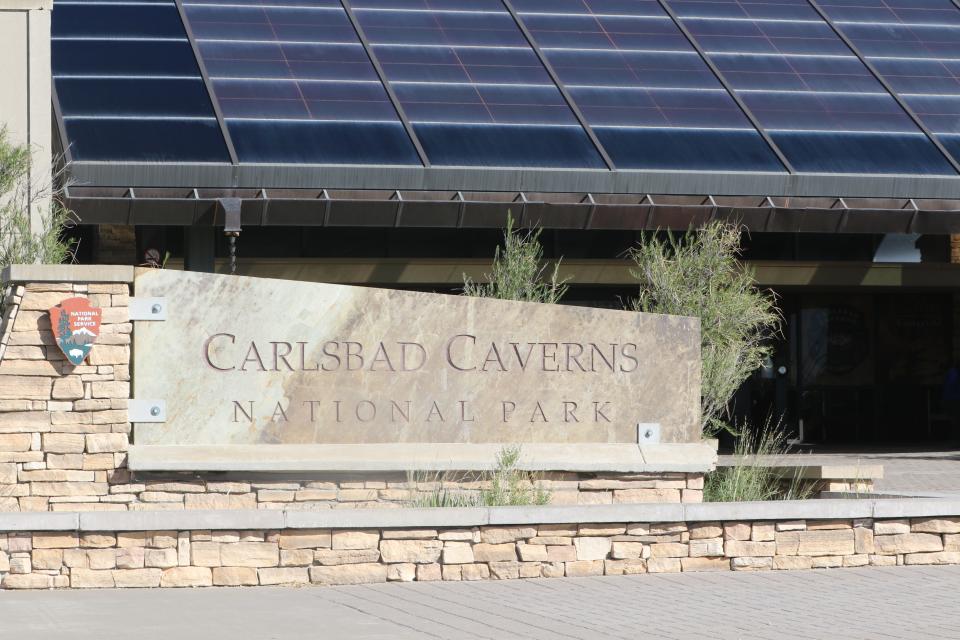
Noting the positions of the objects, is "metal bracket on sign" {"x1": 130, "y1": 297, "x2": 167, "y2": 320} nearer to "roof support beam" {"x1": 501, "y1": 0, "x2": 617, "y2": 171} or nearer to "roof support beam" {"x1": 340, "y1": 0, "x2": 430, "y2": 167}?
"roof support beam" {"x1": 340, "y1": 0, "x2": 430, "y2": 167}

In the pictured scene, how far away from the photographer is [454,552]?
10.2 meters

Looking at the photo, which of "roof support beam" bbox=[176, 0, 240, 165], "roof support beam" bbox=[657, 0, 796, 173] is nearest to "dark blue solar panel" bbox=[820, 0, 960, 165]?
"roof support beam" bbox=[657, 0, 796, 173]

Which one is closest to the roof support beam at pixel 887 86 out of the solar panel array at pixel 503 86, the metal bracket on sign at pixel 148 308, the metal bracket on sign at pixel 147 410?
the solar panel array at pixel 503 86

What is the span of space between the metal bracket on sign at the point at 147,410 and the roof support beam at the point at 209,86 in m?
7.06

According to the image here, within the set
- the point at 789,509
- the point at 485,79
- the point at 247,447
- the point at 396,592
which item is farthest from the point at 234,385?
the point at 485,79

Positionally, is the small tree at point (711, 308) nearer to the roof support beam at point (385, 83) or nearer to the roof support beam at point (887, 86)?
the roof support beam at point (385, 83)

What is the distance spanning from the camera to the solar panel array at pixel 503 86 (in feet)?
→ 60.8

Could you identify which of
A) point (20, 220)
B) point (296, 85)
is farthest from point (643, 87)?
point (20, 220)

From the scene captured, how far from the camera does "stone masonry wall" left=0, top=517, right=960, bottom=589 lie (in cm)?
973

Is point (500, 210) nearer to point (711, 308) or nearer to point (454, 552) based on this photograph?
point (711, 308)

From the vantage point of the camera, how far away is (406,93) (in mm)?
19562

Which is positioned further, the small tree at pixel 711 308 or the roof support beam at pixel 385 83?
the roof support beam at pixel 385 83

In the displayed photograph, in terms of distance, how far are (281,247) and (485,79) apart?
3.85 meters

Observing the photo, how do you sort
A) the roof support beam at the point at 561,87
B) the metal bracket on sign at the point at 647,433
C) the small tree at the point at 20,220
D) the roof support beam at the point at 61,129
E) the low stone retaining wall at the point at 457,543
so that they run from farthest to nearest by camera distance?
the roof support beam at the point at 561,87
the roof support beam at the point at 61,129
the small tree at the point at 20,220
the metal bracket on sign at the point at 647,433
the low stone retaining wall at the point at 457,543
